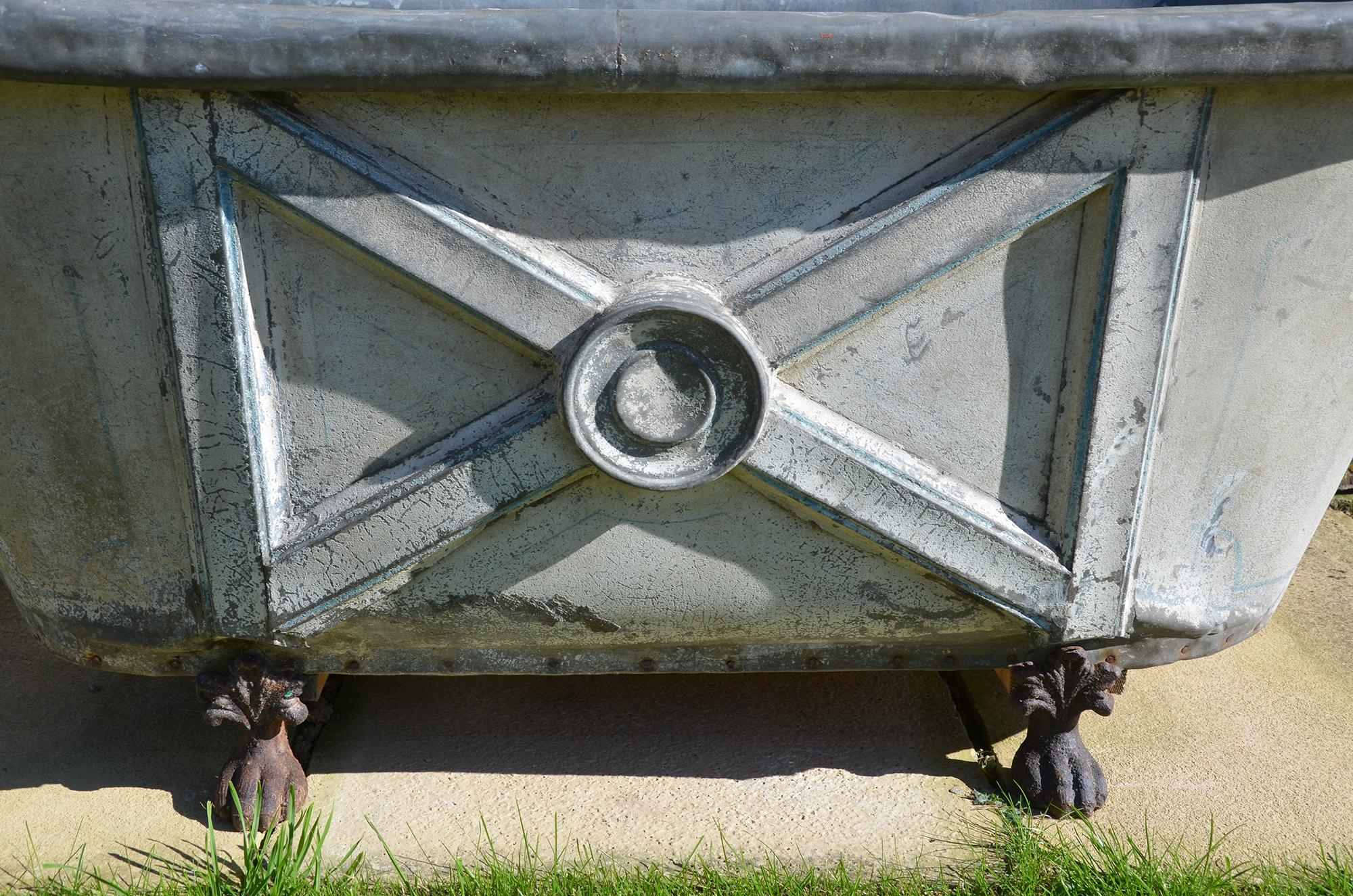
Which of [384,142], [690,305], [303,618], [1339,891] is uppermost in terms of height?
[384,142]

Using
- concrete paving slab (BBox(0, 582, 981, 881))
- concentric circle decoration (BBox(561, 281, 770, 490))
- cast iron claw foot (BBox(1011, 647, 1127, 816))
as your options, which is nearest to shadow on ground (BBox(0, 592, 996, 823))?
concrete paving slab (BBox(0, 582, 981, 881))

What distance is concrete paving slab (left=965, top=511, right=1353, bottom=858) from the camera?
1921mm

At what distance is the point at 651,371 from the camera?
1580 millimetres

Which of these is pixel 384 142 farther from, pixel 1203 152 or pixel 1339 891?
pixel 1339 891

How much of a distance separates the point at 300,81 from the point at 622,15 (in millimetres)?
385

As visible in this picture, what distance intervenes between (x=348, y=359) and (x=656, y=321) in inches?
17.0

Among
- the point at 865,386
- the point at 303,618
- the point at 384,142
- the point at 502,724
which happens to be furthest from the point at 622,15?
the point at 502,724

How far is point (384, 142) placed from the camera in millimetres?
1530

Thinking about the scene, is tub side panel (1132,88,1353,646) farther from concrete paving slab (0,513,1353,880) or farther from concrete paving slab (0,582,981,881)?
concrete paving slab (0,582,981,881)

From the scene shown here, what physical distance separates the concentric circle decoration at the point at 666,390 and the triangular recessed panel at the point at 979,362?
0.39ft

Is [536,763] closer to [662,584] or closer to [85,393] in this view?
[662,584]

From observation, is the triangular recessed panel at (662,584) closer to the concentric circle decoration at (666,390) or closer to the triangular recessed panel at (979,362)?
the concentric circle decoration at (666,390)

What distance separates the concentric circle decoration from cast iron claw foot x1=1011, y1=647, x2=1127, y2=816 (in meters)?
0.64

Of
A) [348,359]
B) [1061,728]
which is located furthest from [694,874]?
[348,359]
